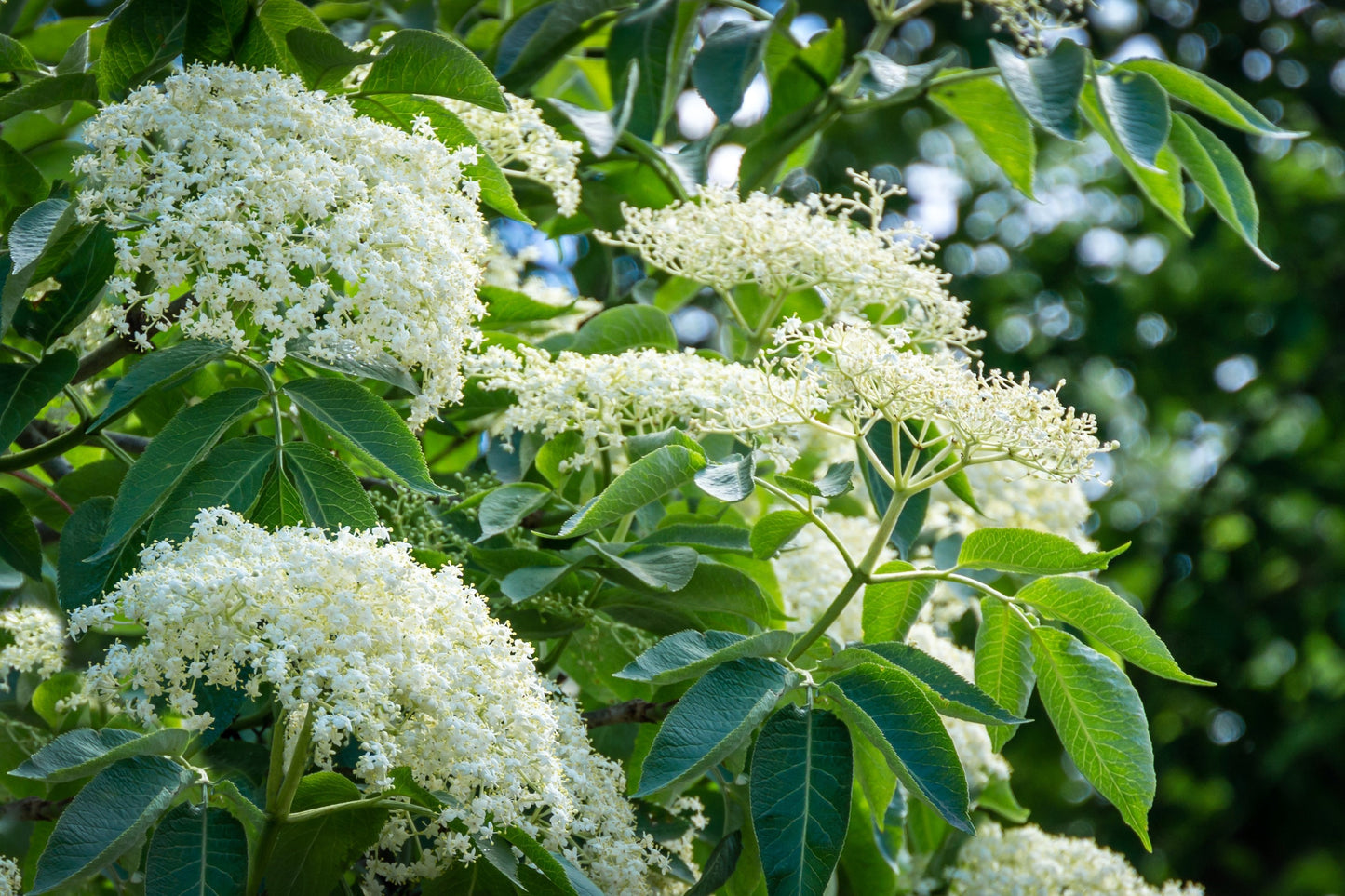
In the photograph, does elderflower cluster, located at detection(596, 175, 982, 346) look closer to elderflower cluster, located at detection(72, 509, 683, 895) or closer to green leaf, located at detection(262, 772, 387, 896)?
elderflower cluster, located at detection(72, 509, 683, 895)

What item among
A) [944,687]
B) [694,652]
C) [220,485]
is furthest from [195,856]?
[944,687]

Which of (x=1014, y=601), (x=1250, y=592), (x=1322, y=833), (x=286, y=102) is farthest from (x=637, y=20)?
(x=1322, y=833)

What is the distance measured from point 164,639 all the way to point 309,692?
0.16m

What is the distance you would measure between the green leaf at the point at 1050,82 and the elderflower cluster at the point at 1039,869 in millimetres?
1064

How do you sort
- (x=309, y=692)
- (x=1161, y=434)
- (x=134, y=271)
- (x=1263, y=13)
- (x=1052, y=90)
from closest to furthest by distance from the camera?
(x=309, y=692), (x=134, y=271), (x=1052, y=90), (x=1263, y=13), (x=1161, y=434)

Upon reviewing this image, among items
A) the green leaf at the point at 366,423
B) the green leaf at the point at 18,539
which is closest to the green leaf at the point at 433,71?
the green leaf at the point at 366,423

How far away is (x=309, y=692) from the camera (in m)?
1.04

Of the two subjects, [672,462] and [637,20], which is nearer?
[672,462]

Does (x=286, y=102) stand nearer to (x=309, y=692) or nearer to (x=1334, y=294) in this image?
(x=309, y=692)

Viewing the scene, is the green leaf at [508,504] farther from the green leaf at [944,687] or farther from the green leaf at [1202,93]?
the green leaf at [1202,93]

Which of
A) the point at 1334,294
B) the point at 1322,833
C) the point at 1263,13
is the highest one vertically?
the point at 1263,13

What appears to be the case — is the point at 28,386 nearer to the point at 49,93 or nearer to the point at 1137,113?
the point at 49,93

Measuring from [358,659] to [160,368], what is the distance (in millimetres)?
378

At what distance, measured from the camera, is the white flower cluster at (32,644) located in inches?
59.9
